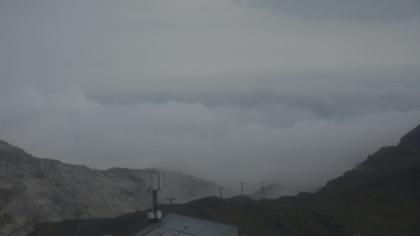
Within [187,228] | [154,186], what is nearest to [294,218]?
[154,186]

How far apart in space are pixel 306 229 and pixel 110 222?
60.5m

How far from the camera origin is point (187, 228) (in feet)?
300

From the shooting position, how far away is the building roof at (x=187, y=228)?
8712 centimetres

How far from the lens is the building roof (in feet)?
Result: 286

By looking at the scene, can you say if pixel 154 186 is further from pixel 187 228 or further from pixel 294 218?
pixel 294 218

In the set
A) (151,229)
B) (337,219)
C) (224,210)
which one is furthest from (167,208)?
(151,229)

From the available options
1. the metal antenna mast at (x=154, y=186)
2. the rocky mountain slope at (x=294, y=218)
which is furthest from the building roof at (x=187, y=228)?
the rocky mountain slope at (x=294, y=218)

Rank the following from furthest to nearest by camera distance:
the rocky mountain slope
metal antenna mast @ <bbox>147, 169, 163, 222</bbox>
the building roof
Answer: the rocky mountain slope < metal antenna mast @ <bbox>147, 169, 163, 222</bbox> < the building roof

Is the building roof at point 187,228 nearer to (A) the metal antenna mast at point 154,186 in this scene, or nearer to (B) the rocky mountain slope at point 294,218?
(A) the metal antenna mast at point 154,186

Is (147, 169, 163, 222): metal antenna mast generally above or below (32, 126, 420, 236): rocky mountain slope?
above

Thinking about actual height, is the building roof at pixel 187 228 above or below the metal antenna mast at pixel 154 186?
below

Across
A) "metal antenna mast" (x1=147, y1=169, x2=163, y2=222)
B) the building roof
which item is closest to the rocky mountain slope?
the building roof

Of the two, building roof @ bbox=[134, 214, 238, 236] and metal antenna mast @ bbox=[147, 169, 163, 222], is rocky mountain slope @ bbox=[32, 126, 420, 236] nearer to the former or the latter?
building roof @ bbox=[134, 214, 238, 236]

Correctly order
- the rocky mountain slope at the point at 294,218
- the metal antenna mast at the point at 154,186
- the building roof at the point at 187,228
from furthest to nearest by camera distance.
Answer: the rocky mountain slope at the point at 294,218 → the metal antenna mast at the point at 154,186 → the building roof at the point at 187,228
